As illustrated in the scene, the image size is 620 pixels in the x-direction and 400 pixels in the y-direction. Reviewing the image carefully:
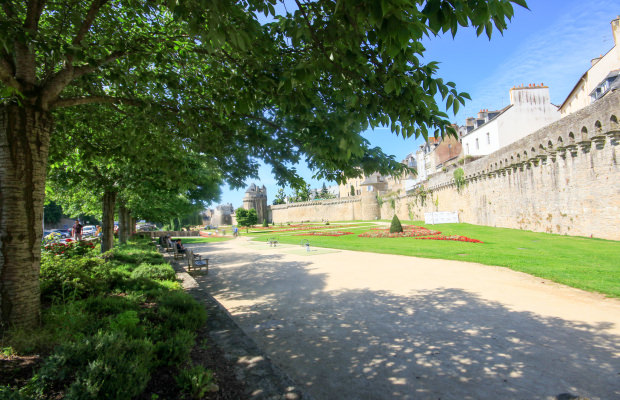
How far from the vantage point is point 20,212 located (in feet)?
12.3

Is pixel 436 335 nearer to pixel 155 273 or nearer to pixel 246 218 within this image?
pixel 155 273

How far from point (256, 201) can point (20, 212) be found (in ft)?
247

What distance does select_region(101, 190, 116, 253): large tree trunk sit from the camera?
12.2 m

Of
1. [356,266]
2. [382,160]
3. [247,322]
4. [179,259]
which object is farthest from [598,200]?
[179,259]

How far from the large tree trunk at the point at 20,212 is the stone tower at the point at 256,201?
73393 millimetres

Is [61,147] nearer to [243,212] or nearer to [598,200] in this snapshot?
[598,200]

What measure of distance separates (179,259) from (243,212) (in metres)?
47.3

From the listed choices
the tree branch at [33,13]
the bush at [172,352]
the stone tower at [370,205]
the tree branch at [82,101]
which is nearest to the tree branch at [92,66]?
the tree branch at [82,101]

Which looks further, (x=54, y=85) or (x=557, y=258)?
(x=557, y=258)

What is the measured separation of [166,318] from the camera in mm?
4633

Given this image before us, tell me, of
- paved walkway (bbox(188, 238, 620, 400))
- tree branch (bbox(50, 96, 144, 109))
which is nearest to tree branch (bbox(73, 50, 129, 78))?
tree branch (bbox(50, 96, 144, 109))

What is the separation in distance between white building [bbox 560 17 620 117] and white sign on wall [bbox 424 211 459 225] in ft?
46.4

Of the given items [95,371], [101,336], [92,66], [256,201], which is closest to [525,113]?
[92,66]

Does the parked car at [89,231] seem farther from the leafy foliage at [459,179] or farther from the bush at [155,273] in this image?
the leafy foliage at [459,179]
